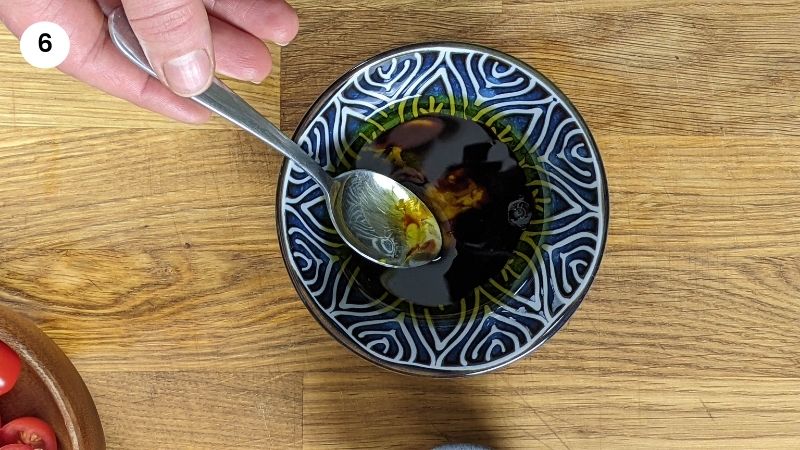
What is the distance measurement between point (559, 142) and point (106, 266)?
483mm

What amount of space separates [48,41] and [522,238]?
1.68ft

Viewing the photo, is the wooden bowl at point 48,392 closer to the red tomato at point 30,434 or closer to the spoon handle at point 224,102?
the red tomato at point 30,434

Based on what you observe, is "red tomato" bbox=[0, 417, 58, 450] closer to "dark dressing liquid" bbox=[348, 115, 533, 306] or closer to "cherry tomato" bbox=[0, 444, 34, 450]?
"cherry tomato" bbox=[0, 444, 34, 450]

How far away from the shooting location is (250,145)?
0.77m

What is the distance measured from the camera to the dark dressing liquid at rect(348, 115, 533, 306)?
0.74 m

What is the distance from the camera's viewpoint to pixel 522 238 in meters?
0.73

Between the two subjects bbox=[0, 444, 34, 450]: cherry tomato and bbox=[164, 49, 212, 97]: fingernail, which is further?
bbox=[0, 444, 34, 450]: cherry tomato

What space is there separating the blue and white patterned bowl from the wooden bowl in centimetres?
25

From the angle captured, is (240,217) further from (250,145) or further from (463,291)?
(463,291)

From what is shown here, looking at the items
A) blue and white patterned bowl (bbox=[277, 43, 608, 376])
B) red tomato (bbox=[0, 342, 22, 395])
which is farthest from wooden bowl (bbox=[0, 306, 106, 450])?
blue and white patterned bowl (bbox=[277, 43, 608, 376])

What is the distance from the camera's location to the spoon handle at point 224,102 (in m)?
0.64

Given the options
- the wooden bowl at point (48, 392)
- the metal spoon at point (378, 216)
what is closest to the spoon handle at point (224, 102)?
the metal spoon at point (378, 216)

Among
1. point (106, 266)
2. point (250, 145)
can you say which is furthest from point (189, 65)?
point (106, 266)

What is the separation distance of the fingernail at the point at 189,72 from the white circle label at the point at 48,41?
0.21m
